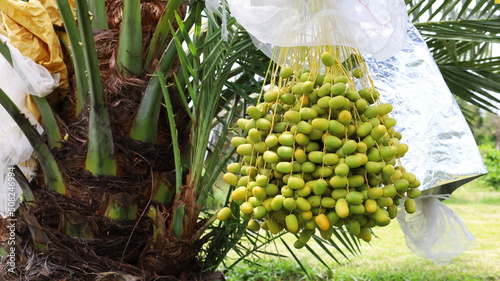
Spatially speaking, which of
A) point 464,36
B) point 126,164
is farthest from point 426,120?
point 126,164

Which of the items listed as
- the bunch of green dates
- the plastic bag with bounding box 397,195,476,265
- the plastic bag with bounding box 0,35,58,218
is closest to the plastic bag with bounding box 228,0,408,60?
the bunch of green dates

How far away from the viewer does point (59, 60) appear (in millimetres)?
1485

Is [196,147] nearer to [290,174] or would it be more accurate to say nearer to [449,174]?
[290,174]

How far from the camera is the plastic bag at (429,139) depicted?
1.37 m

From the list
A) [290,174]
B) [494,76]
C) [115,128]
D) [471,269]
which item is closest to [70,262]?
[115,128]

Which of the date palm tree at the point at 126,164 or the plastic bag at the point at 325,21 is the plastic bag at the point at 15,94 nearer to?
the date palm tree at the point at 126,164

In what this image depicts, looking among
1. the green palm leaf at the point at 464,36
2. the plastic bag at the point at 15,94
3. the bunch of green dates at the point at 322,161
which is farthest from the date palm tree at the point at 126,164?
the green palm leaf at the point at 464,36

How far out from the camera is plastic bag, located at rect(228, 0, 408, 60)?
980 millimetres

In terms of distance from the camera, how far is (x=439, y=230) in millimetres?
1650

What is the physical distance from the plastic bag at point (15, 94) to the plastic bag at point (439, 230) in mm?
1147

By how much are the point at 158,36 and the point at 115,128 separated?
293mm

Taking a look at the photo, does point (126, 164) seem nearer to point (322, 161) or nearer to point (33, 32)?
point (33, 32)

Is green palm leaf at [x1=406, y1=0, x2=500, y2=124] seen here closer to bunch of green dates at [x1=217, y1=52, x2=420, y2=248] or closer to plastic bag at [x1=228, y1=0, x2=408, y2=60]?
plastic bag at [x1=228, y1=0, x2=408, y2=60]

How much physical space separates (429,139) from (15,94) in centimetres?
117
